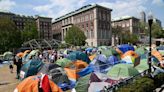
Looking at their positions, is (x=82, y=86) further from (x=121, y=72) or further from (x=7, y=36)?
(x=7, y=36)

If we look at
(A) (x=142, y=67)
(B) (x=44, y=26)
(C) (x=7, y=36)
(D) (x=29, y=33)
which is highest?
(B) (x=44, y=26)

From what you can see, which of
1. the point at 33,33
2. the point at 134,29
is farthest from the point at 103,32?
the point at 134,29

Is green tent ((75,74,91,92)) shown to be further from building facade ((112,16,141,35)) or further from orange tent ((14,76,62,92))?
building facade ((112,16,141,35))

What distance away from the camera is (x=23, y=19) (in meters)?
144

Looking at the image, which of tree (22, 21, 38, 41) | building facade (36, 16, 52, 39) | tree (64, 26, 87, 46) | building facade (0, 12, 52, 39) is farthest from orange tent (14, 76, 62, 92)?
building facade (36, 16, 52, 39)

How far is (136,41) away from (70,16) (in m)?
33.8

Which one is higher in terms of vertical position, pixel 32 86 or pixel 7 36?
pixel 7 36

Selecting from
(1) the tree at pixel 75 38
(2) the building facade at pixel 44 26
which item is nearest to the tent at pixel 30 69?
(1) the tree at pixel 75 38

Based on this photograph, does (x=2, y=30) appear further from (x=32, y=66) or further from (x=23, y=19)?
(x=23, y=19)

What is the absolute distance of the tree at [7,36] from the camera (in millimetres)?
69125

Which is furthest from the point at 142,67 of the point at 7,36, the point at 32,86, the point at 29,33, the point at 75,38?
the point at 75,38

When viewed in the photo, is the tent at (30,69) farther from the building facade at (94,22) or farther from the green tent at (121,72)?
the building facade at (94,22)

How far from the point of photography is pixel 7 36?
2753 inches

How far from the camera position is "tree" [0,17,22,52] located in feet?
227
